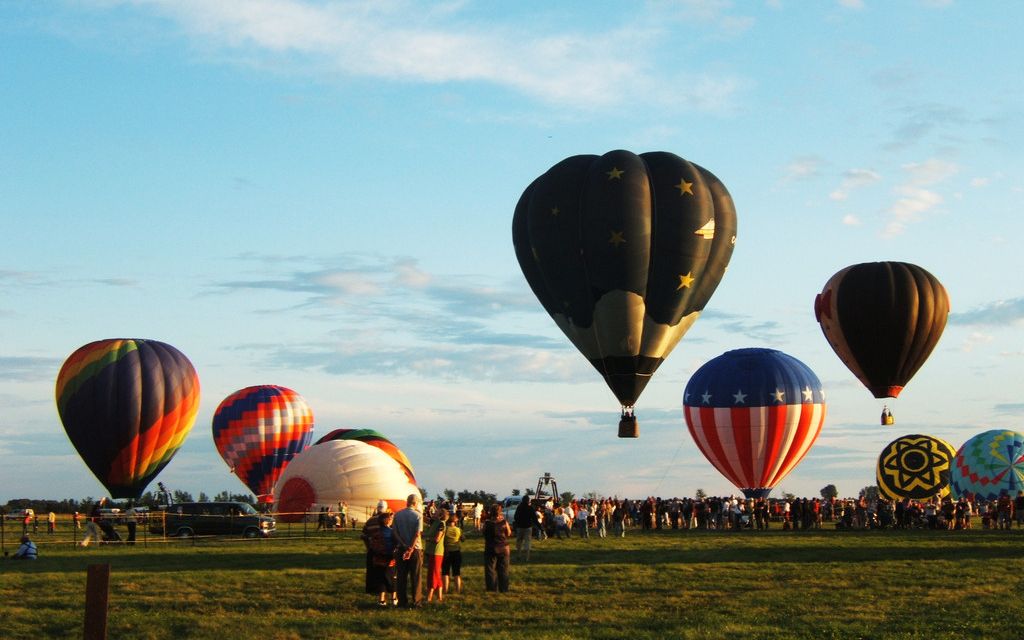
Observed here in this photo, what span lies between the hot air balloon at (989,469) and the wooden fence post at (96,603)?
203ft

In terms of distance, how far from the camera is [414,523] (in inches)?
797

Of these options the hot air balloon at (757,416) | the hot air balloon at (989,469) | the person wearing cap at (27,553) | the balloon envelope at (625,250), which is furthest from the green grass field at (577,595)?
the hot air balloon at (989,469)

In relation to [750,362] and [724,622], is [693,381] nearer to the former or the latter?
[750,362]

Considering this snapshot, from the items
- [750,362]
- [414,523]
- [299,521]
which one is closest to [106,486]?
[299,521]

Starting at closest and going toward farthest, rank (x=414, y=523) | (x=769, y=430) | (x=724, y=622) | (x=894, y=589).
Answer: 1. (x=724, y=622)
2. (x=414, y=523)
3. (x=894, y=589)
4. (x=769, y=430)

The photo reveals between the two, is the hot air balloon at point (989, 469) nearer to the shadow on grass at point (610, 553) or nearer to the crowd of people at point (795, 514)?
the crowd of people at point (795, 514)

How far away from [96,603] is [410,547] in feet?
23.7

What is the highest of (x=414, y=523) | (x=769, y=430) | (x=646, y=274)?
(x=646, y=274)

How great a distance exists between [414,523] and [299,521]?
91.7 ft

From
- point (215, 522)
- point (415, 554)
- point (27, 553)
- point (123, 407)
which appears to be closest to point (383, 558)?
point (415, 554)

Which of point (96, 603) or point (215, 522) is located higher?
point (215, 522)

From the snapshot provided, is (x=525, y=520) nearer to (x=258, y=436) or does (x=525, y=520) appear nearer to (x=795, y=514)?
(x=795, y=514)

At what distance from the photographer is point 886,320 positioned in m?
54.7

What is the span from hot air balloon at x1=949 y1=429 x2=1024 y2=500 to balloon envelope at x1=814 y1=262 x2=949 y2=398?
1524cm
